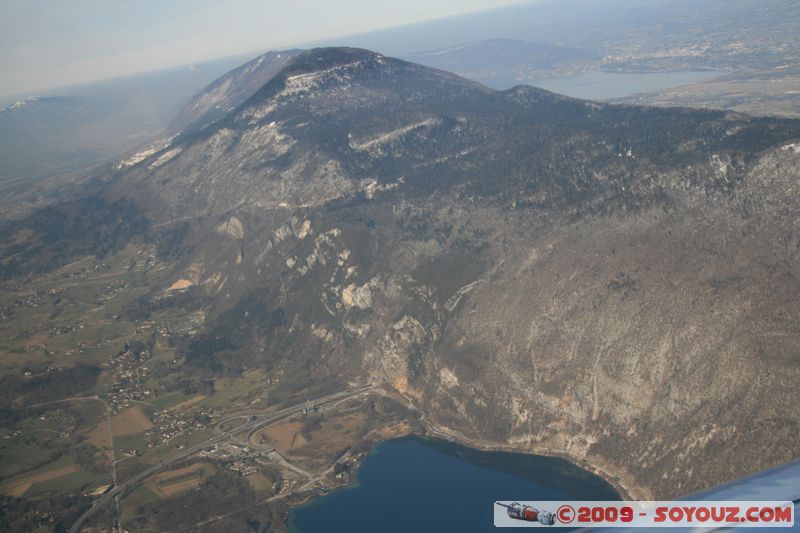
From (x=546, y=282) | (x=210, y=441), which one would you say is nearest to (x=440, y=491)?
(x=210, y=441)

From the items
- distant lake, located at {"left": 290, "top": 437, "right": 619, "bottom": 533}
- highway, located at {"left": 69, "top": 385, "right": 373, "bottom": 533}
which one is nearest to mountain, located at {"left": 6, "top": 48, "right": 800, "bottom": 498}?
distant lake, located at {"left": 290, "top": 437, "right": 619, "bottom": 533}

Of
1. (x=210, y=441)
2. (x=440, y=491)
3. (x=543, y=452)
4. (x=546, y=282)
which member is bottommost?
(x=543, y=452)

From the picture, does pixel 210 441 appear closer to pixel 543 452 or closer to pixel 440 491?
pixel 440 491

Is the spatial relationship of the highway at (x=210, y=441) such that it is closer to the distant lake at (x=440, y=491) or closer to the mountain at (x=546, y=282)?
the mountain at (x=546, y=282)

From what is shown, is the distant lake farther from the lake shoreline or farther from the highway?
the highway

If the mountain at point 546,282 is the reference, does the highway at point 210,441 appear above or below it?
below

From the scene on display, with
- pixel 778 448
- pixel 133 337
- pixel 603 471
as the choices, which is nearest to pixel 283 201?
pixel 133 337

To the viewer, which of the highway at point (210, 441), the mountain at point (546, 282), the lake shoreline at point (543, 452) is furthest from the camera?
the highway at point (210, 441)

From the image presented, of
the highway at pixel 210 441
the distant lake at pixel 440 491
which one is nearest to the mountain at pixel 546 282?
the distant lake at pixel 440 491
